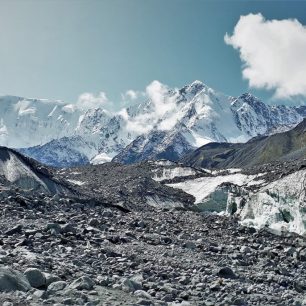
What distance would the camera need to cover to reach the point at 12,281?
15641mm

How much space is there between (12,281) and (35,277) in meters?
1.08

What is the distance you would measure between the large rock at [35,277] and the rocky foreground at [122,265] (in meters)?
0.02

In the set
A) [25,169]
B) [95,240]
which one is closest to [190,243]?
[95,240]

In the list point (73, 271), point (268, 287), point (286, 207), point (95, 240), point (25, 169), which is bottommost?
point (268, 287)

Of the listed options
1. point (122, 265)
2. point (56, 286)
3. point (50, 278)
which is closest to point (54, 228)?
point (122, 265)

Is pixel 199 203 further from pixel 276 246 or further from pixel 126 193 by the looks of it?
pixel 276 246

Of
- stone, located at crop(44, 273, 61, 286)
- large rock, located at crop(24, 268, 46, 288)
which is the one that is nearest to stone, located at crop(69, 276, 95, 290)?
stone, located at crop(44, 273, 61, 286)

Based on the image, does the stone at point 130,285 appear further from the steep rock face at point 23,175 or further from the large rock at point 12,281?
the steep rock face at point 23,175

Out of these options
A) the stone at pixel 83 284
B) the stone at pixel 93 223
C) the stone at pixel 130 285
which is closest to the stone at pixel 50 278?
the stone at pixel 83 284

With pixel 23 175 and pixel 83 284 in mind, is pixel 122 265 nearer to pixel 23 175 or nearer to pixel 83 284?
pixel 83 284

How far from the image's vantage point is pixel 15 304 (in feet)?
46.5

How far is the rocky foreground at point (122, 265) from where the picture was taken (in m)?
16.6

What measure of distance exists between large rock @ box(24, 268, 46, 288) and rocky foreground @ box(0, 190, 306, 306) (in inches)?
0.8

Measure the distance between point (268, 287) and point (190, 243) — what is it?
8.59 m
